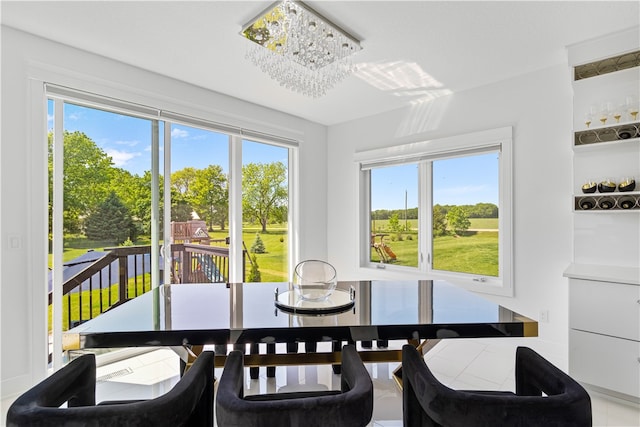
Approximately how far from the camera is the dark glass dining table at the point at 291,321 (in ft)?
4.17

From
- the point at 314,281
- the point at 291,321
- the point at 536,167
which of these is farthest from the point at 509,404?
the point at 536,167

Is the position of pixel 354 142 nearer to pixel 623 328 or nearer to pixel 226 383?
pixel 623 328

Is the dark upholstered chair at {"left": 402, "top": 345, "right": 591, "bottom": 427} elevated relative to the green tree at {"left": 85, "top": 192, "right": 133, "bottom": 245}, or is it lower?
lower

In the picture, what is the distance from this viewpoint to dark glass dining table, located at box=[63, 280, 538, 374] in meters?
1.27

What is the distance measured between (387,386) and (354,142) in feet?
9.69

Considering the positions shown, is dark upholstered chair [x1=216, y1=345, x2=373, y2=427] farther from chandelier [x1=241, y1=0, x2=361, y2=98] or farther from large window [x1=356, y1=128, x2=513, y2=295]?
large window [x1=356, y1=128, x2=513, y2=295]

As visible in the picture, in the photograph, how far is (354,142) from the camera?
4.48 m

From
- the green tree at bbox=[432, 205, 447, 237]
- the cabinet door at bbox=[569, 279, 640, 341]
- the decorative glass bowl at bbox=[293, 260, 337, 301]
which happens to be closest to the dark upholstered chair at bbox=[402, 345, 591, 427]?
the decorative glass bowl at bbox=[293, 260, 337, 301]

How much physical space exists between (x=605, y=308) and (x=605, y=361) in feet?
1.11

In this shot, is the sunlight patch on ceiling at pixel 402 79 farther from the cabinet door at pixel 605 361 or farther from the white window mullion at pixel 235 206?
the cabinet door at pixel 605 361

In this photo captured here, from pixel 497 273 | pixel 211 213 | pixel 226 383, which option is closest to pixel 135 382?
pixel 211 213

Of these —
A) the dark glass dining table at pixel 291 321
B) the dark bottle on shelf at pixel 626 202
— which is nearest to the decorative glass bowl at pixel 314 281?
the dark glass dining table at pixel 291 321

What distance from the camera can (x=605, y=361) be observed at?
2227 millimetres

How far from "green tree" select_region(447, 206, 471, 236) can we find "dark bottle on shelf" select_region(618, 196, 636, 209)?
1.34 metres
